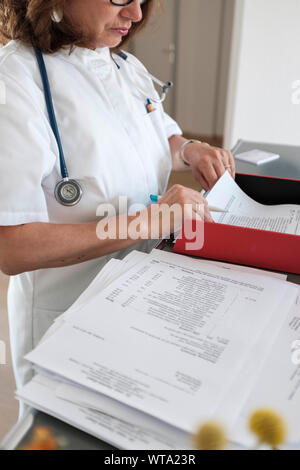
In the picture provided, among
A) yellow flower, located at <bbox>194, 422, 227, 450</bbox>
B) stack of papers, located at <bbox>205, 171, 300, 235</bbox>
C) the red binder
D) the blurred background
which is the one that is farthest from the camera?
the blurred background

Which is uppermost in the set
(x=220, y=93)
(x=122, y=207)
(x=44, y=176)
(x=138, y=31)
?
(x=138, y=31)

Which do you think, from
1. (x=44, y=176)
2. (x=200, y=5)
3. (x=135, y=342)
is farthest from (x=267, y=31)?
(x=135, y=342)

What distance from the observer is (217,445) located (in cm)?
43

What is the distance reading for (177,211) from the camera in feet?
2.57

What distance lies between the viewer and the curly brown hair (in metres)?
0.78

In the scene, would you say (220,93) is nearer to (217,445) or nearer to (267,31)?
(267,31)

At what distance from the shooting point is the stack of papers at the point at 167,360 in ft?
1.46

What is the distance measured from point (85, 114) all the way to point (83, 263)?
12.3 inches

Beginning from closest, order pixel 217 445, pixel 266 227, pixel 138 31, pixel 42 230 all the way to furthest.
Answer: pixel 217 445 → pixel 42 230 → pixel 266 227 → pixel 138 31

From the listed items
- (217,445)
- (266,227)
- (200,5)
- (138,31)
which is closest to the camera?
(217,445)

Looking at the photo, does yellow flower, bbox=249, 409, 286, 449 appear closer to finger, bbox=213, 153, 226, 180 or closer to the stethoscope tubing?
the stethoscope tubing

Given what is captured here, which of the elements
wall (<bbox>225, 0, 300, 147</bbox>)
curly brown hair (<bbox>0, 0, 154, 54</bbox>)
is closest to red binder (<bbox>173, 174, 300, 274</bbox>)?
curly brown hair (<bbox>0, 0, 154, 54</bbox>)

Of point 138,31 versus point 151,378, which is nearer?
point 151,378

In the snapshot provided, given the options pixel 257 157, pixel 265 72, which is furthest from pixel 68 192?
pixel 265 72
